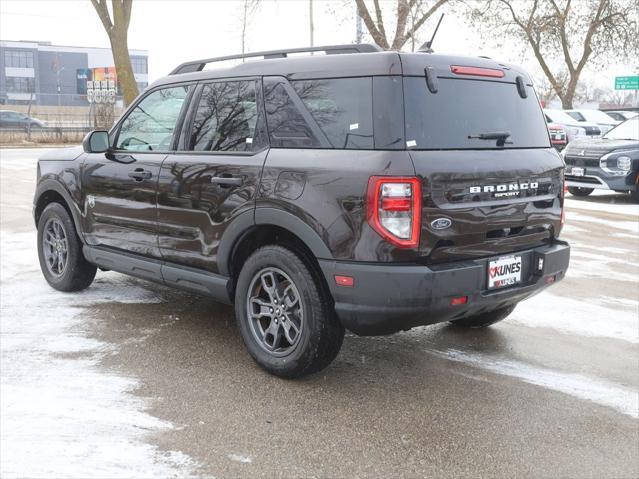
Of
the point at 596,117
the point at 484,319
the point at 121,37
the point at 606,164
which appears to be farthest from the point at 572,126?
the point at 484,319

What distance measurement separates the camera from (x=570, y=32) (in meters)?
34.4

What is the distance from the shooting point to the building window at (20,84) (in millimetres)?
89000

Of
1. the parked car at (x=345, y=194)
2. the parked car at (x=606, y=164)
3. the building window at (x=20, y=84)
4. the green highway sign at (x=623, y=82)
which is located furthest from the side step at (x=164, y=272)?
the building window at (x=20, y=84)

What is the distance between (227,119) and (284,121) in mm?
562

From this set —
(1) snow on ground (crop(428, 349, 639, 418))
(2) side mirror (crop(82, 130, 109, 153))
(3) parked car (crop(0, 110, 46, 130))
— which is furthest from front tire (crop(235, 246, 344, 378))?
(3) parked car (crop(0, 110, 46, 130))

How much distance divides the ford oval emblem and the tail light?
0.09 m

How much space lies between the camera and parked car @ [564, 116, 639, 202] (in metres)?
12.8

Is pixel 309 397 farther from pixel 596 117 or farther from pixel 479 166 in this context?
pixel 596 117

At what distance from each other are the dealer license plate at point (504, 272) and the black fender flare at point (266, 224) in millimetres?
907

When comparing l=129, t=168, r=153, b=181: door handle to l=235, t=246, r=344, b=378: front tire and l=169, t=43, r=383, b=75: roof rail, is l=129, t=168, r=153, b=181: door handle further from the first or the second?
l=235, t=246, r=344, b=378: front tire

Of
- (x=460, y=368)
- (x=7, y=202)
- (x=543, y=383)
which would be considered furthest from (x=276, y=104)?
Answer: (x=7, y=202)

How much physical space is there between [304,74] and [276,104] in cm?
25

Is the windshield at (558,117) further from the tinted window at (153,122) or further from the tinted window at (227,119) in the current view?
the tinted window at (227,119)

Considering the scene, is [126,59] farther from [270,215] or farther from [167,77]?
[270,215]
